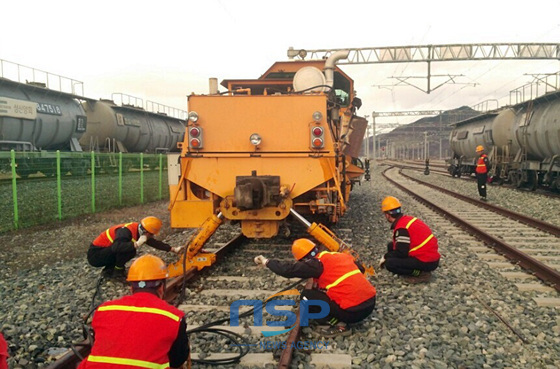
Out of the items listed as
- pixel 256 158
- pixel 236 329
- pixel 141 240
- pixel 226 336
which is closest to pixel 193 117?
pixel 256 158

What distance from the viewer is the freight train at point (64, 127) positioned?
1234 cm

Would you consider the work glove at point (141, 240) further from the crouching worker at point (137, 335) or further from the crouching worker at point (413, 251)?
the crouching worker at point (413, 251)

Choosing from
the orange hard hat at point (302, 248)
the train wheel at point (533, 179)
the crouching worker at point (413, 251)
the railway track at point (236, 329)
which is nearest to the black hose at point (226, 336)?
the railway track at point (236, 329)

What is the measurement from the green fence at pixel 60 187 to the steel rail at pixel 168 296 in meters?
4.80

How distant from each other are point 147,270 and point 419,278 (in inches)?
144

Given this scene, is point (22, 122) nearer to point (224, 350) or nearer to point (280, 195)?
point (280, 195)

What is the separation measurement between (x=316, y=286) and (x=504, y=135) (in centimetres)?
1786

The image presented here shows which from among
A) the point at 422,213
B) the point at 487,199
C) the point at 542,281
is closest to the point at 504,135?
the point at 487,199

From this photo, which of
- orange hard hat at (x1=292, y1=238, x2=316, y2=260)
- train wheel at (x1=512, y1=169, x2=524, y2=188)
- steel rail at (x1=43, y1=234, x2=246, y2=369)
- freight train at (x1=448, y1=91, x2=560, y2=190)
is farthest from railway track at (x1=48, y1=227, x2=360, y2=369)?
train wheel at (x1=512, y1=169, x2=524, y2=188)

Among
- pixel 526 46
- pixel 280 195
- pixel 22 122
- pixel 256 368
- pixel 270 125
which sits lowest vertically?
pixel 256 368

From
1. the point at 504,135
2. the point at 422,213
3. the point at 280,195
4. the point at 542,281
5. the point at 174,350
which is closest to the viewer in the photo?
the point at 174,350

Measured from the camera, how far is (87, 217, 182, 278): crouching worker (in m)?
5.26

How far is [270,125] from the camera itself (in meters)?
6.11
